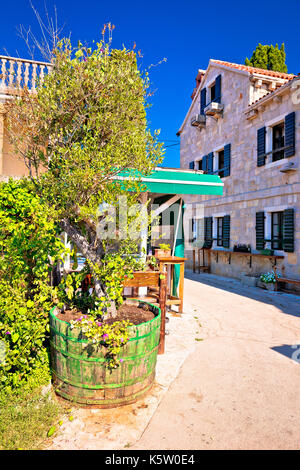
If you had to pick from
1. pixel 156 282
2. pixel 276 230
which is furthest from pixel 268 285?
pixel 156 282

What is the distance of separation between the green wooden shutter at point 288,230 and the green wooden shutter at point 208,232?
198 inches

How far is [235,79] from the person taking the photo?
13414 millimetres

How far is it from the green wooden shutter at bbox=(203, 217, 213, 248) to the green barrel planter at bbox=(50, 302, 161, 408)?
1233cm

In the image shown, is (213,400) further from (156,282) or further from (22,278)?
(22,278)

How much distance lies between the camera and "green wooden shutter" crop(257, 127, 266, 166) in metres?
11.5

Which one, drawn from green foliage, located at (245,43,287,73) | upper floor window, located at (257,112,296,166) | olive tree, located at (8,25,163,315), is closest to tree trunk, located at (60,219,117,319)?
olive tree, located at (8,25,163,315)

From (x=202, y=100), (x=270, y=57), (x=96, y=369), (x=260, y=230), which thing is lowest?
(x=96, y=369)

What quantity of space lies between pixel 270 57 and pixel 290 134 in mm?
9318

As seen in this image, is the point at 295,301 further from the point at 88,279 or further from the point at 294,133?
the point at 88,279

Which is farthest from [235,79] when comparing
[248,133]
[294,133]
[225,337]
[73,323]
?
[73,323]

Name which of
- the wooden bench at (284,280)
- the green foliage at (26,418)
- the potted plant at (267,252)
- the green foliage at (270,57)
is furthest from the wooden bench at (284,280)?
the green foliage at (270,57)

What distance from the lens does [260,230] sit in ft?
38.0

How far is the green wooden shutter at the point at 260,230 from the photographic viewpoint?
1147cm
